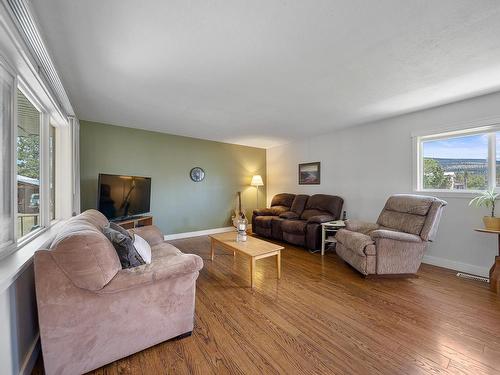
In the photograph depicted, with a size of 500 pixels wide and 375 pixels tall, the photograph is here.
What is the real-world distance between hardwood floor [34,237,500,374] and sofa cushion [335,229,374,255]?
368mm

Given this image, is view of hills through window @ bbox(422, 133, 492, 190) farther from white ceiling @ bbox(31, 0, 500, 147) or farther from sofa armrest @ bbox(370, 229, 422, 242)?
sofa armrest @ bbox(370, 229, 422, 242)

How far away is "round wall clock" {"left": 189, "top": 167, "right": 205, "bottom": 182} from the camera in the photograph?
4.96 metres

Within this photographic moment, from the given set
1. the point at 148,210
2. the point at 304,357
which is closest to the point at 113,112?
the point at 148,210

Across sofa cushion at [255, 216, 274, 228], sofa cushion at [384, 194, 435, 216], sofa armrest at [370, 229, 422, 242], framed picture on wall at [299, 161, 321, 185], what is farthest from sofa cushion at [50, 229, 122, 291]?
framed picture on wall at [299, 161, 321, 185]

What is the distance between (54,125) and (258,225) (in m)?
3.87

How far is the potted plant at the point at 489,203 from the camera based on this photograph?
8.11ft

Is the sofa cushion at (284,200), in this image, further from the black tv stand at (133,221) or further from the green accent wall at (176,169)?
the black tv stand at (133,221)

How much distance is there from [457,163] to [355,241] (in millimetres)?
1922

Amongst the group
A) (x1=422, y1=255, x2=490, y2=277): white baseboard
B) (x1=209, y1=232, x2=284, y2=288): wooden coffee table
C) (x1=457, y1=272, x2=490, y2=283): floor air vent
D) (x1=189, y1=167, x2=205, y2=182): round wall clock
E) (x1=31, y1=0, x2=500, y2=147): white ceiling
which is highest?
(x1=31, y1=0, x2=500, y2=147): white ceiling

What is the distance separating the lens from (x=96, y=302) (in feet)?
4.36

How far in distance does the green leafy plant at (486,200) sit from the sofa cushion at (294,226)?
231 cm

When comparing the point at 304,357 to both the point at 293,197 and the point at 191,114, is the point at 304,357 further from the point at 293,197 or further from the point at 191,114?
the point at 293,197

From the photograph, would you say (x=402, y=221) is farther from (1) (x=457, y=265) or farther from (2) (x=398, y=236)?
(1) (x=457, y=265)

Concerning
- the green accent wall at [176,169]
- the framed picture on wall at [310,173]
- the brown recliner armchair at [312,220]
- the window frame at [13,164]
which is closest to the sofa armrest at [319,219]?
the brown recliner armchair at [312,220]
